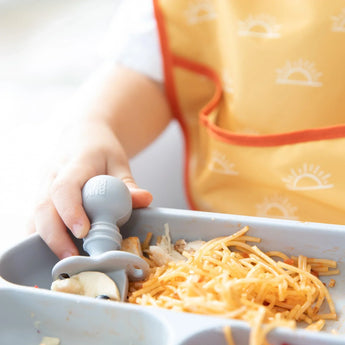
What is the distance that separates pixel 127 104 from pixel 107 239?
28 cm

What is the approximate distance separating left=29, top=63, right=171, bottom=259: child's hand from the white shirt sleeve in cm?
1

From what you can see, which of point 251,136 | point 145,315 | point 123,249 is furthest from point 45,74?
point 145,315

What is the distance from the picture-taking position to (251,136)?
706 millimetres

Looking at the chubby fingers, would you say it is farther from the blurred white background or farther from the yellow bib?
the yellow bib

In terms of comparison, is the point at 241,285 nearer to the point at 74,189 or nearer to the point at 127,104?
the point at 74,189

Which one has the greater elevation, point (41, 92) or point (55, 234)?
point (55, 234)

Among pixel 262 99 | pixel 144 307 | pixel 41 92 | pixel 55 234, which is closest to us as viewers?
pixel 144 307

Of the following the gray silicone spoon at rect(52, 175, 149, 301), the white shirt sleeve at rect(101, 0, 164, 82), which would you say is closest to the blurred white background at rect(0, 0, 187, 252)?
the white shirt sleeve at rect(101, 0, 164, 82)

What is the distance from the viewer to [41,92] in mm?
1152

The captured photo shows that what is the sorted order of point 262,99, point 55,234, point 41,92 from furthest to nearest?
point 41,92, point 262,99, point 55,234

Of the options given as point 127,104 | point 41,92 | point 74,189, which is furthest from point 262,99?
point 41,92

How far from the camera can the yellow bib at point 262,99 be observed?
66 cm

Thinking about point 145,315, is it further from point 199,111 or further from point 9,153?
point 9,153

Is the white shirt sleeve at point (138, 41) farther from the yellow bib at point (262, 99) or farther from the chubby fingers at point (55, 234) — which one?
the chubby fingers at point (55, 234)
